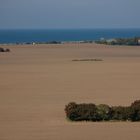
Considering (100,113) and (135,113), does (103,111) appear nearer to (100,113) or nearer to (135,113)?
(100,113)

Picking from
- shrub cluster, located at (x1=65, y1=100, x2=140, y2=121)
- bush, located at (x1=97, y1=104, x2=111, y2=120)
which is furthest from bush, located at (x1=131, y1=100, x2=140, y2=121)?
bush, located at (x1=97, y1=104, x2=111, y2=120)

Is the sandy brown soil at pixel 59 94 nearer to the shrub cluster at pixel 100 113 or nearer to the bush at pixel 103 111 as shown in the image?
the shrub cluster at pixel 100 113

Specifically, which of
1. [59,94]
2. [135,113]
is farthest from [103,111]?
[59,94]

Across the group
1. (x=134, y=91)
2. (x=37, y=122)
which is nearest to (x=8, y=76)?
(x=134, y=91)

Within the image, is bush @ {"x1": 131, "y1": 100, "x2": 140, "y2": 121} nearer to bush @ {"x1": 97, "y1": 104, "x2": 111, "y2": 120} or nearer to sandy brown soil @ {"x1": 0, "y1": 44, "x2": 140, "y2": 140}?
sandy brown soil @ {"x1": 0, "y1": 44, "x2": 140, "y2": 140}

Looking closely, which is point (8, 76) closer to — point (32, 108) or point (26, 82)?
point (26, 82)

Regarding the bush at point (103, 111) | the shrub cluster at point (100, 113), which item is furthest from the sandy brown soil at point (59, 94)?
the bush at point (103, 111)
